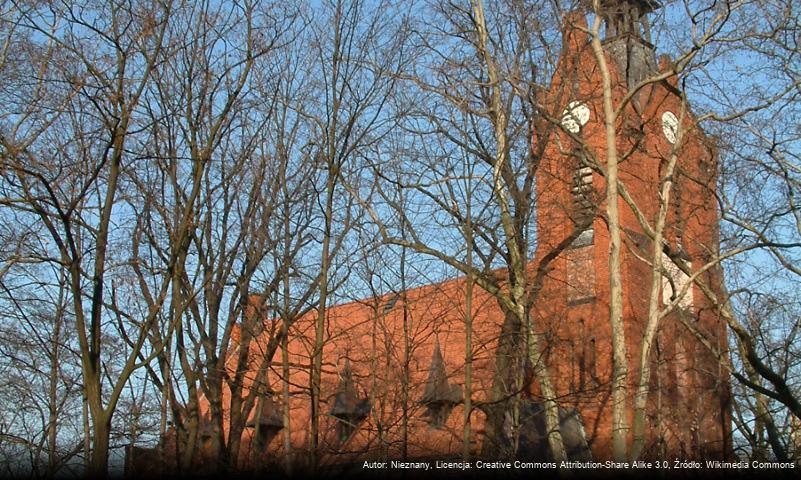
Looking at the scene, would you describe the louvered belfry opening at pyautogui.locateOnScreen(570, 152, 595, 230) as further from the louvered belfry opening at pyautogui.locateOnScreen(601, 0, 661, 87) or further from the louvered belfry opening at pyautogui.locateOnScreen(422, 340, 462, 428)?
the louvered belfry opening at pyautogui.locateOnScreen(422, 340, 462, 428)

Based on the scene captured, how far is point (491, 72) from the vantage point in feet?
38.5

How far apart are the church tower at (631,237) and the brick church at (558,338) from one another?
6 centimetres

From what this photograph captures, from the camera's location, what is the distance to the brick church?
12.3 meters

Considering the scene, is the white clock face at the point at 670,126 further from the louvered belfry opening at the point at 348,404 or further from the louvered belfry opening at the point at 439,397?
the louvered belfry opening at the point at 348,404

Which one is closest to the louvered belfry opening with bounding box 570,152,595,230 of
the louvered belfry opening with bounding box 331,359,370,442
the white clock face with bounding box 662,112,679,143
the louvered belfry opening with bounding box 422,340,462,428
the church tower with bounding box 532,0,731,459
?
the church tower with bounding box 532,0,731,459

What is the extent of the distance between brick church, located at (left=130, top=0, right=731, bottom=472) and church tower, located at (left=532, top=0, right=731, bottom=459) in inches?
2.3

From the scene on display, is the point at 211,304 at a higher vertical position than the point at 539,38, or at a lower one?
lower

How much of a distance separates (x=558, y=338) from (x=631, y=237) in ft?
25.1

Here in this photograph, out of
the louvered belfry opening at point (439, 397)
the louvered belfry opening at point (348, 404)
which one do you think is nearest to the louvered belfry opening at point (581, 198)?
the louvered belfry opening at point (439, 397)

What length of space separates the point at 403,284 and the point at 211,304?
2.90 meters

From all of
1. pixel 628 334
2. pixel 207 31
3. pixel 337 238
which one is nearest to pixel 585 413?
pixel 628 334

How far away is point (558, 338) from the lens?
601 inches

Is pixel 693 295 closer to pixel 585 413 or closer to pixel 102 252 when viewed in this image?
pixel 585 413

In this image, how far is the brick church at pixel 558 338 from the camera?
40.5ft
